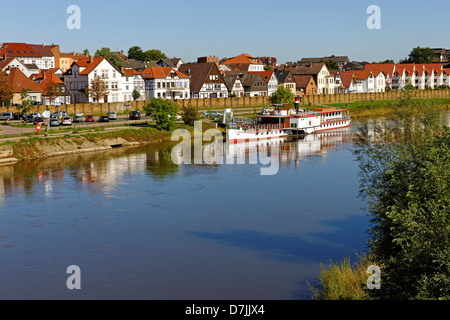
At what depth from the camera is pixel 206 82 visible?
118 meters

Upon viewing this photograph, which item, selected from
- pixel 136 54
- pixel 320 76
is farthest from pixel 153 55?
pixel 320 76

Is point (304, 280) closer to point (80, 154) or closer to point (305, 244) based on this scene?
point (305, 244)

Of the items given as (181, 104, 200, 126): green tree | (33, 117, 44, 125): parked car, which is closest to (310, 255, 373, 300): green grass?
(181, 104, 200, 126): green tree

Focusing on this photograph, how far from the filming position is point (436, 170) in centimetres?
1736

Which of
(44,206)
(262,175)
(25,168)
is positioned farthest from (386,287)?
(25,168)

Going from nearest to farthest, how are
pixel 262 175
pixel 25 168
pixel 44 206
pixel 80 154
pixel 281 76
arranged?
pixel 44 206 < pixel 262 175 < pixel 25 168 < pixel 80 154 < pixel 281 76

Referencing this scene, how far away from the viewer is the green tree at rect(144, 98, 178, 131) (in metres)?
74.4

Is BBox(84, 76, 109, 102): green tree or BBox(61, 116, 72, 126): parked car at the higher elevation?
BBox(84, 76, 109, 102): green tree

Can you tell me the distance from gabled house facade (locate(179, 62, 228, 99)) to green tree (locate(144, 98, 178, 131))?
42.1 metres

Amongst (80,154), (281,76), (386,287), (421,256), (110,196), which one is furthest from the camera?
(281,76)

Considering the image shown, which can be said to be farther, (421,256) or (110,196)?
(110,196)

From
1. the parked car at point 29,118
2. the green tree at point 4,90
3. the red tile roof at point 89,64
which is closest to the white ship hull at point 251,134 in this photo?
the parked car at point 29,118

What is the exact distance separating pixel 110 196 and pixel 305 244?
16480 mm

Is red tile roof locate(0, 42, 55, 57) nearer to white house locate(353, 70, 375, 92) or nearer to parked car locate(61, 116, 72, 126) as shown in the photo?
parked car locate(61, 116, 72, 126)
